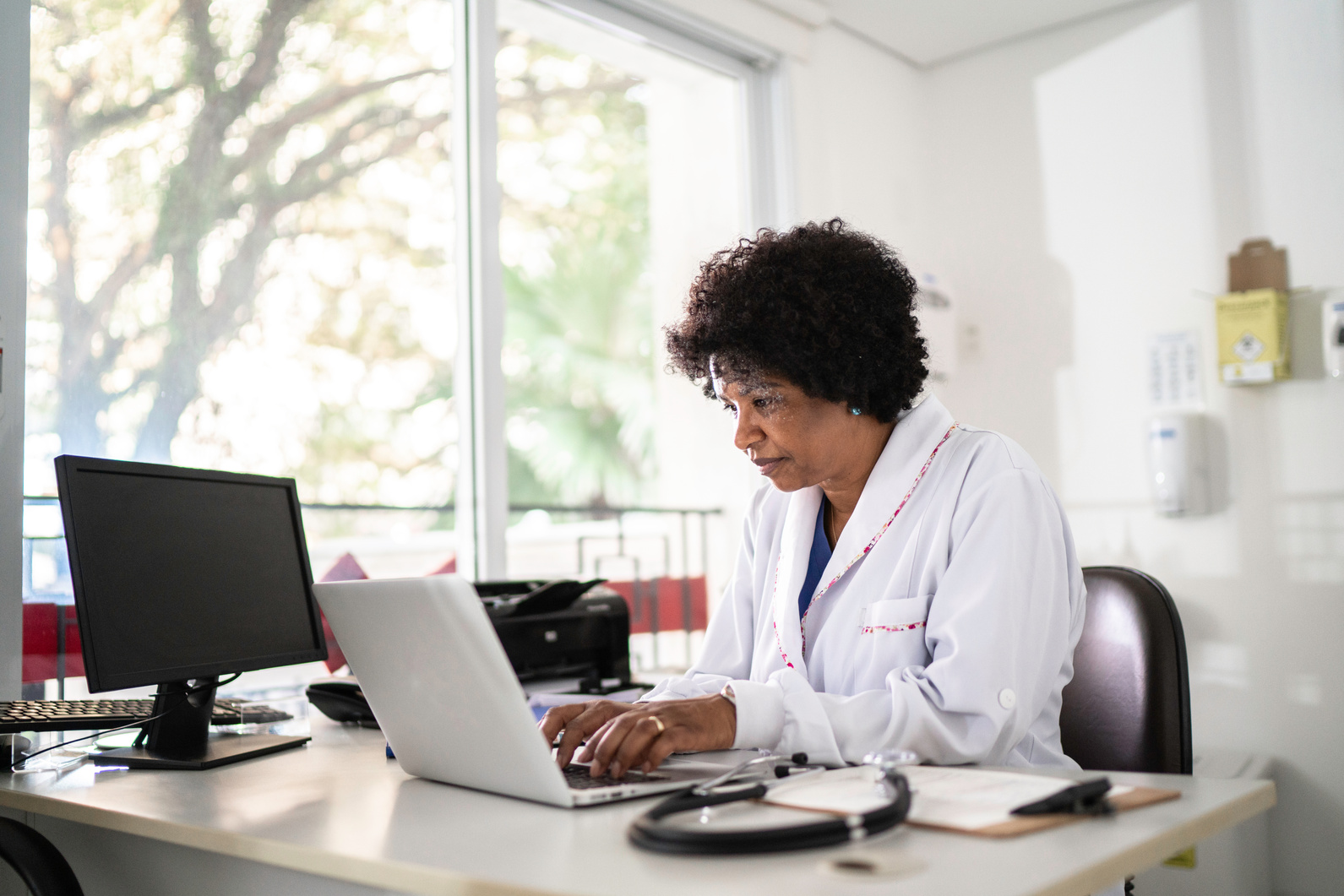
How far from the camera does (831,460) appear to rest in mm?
1483

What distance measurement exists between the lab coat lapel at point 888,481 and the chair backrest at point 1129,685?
0.98ft

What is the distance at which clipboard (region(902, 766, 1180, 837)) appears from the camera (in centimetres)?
80

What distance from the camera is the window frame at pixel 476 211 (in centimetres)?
165

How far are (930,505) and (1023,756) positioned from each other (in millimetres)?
315

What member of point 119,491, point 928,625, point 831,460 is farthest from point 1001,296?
point 119,491

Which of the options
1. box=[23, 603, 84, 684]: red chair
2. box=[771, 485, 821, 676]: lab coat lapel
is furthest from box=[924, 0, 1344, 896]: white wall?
box=[23, 603, 84, 684]: red chair

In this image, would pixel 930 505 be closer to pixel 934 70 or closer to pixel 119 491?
pixel 119 491

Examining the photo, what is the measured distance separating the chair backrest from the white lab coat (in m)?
0.05

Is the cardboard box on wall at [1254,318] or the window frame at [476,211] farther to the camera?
the cardboard box on wall at [1254,318]

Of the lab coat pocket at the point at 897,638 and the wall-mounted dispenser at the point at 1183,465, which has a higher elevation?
the wall-mounted dispenser at the point at 1183,465

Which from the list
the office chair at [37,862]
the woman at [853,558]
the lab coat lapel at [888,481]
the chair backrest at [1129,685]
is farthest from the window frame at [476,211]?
the chair backrest at [1129,685]

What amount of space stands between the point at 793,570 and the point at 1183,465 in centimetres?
186

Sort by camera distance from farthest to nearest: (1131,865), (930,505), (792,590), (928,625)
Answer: (792,590)
(930,505)
(928,625)
(1131,865)

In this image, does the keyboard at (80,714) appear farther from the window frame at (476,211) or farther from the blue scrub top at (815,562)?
the blue scrub top at (815,562)
